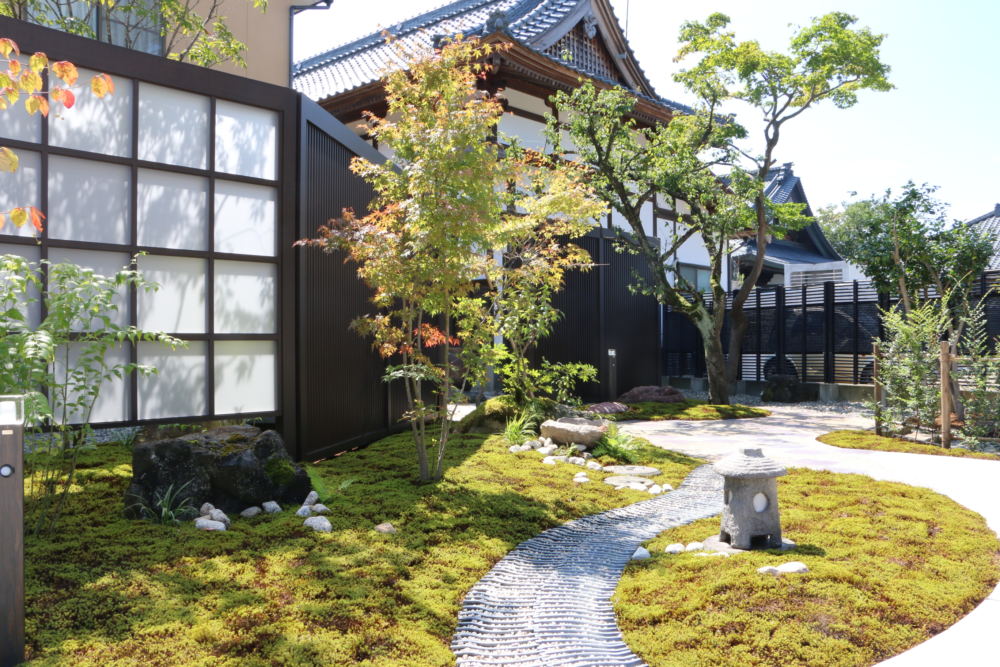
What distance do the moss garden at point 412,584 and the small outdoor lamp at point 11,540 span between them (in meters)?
0.13

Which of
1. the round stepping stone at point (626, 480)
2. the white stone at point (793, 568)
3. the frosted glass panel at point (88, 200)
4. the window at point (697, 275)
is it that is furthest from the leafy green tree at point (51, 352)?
the window at point (697, 275)

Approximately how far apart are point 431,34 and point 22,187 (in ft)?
45.0

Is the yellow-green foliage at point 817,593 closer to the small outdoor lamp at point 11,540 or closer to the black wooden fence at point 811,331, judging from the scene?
the small outdoor lamp at point 11,540

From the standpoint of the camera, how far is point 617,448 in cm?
790

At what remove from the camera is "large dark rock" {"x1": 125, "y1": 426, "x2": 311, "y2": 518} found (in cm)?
494

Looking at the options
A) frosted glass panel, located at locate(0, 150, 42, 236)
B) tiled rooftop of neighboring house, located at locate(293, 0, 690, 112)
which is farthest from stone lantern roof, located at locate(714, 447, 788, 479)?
tiled rooftop of neighboring house, located at locate(293, 0, 690, 112)

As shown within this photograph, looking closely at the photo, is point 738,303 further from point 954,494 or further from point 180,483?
point 180,483

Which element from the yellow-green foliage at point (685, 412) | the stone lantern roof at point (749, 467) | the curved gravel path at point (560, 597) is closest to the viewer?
the curved gravel path at point (560, 597)

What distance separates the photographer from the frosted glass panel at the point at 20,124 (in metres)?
5.11

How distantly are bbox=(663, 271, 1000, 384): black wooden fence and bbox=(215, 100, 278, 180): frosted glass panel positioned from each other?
1198 centimetres

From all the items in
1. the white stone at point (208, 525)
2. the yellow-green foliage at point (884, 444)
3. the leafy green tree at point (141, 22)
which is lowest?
the yellow-green foliage at point (884, 444)

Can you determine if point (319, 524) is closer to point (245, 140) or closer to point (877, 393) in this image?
point (245, 140)

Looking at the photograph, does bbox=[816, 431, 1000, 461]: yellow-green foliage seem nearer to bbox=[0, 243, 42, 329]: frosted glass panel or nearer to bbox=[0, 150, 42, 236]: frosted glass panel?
bbox=[0, 243, 42, 329]: frosted glass panel

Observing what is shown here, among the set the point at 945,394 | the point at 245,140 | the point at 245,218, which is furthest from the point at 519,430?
the point at 945,394
